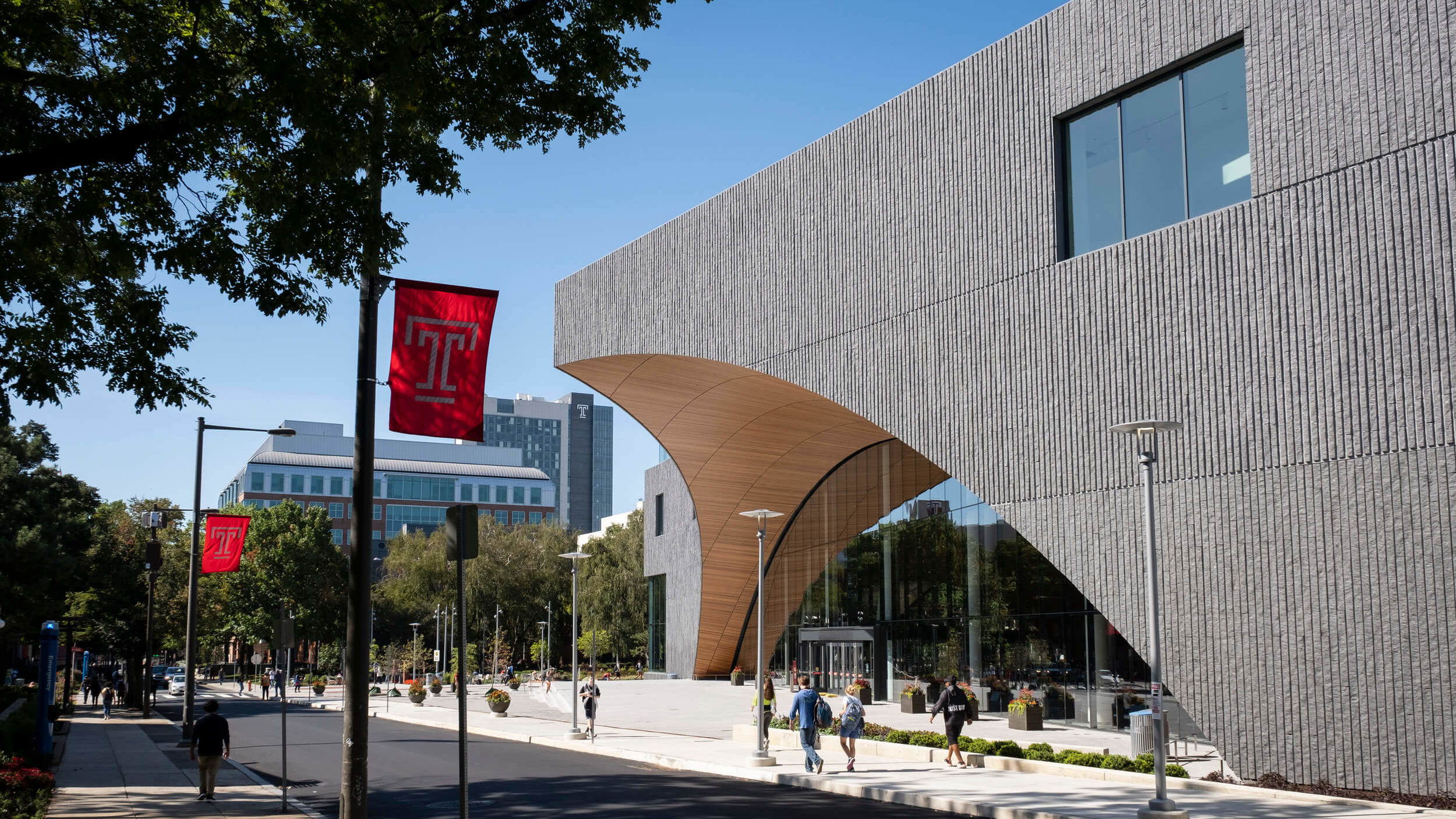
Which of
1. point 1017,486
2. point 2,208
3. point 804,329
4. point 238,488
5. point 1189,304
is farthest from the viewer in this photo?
point 238,488

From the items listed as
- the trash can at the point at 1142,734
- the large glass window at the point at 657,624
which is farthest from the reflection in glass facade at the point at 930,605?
the large glass window at the point at 657,624

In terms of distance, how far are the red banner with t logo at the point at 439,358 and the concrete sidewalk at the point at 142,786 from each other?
7268 millimetres

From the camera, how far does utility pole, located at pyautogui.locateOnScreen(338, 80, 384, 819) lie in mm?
10562

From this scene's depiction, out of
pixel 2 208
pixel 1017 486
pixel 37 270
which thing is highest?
pixel 2 208

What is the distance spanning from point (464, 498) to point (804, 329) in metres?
118

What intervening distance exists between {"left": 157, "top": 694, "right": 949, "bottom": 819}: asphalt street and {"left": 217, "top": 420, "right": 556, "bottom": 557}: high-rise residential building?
9073 centimetres

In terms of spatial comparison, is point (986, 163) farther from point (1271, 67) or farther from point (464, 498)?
point (464, 498)

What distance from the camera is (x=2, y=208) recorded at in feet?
42.3

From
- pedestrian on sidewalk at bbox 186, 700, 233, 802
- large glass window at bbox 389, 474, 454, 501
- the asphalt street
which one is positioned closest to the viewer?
the asphalt street

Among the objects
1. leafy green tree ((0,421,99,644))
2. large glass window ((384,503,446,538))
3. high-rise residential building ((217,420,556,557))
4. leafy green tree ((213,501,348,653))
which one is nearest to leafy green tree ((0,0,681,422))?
leafy green tree ((0,421,99,644))

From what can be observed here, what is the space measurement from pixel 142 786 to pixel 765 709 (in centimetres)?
1187

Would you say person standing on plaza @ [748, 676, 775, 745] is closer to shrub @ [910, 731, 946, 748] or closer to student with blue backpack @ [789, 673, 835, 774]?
student with blue backpack @ [789, 673, 835, 774]

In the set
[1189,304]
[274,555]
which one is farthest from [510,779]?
[274,555]

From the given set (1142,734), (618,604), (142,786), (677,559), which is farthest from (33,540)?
(618,604)
